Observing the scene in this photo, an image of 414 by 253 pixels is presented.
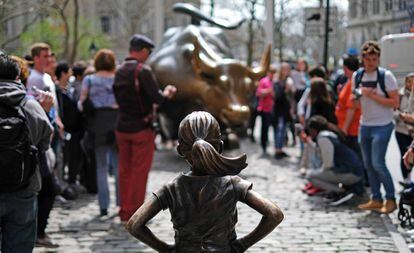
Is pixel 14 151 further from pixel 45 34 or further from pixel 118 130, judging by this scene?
pixel 45 34

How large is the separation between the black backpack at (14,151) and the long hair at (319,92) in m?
5.80

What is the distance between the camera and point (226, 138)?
47.9 feet

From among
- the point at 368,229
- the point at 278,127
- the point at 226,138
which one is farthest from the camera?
the point at 226,138

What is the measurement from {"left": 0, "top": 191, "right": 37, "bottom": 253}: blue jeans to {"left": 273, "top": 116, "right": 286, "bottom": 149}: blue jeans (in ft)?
29.3

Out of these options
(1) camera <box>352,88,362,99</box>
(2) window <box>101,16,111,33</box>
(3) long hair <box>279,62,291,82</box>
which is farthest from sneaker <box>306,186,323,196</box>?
(2) window <box>101,16,111,33</box>

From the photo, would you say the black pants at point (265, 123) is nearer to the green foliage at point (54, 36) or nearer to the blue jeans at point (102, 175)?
the green foliage at point (54, 36)

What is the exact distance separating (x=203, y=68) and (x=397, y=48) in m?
4.23

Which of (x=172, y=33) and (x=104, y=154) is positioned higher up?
(x=172, y=33)

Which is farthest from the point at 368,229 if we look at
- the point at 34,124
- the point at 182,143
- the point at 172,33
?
the point at 172,33

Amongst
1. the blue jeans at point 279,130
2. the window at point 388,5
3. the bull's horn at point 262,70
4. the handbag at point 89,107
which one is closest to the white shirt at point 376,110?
the window at point 388,5

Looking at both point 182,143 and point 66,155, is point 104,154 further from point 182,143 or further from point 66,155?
point 182,143

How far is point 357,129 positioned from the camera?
9500mm

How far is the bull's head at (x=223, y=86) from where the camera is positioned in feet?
39.6

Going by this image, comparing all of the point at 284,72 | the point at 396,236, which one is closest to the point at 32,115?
the point at 396,236
